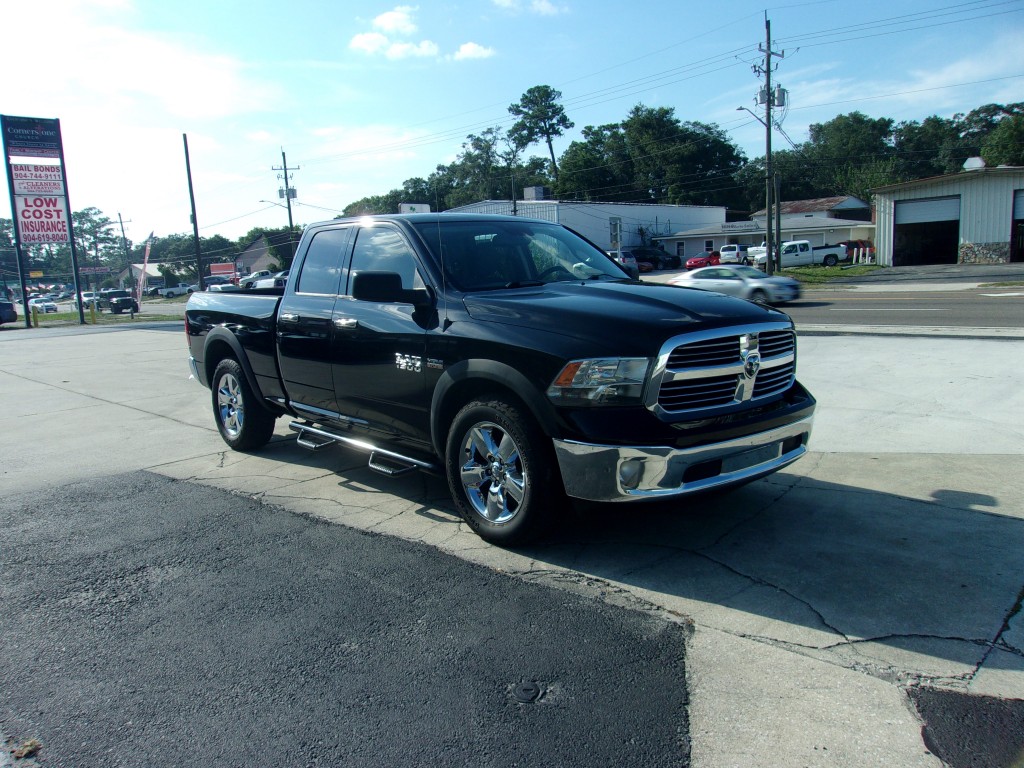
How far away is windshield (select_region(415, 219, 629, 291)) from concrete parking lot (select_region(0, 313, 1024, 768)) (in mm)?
1590

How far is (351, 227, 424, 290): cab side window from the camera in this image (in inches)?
201

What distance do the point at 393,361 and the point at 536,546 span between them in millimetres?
1525

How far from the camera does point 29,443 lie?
7.91 metres

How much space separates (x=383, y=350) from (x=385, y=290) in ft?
1.86

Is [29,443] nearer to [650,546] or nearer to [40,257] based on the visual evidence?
[650,546]

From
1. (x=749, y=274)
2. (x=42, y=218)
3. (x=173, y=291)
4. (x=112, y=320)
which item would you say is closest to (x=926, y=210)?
(x=749, y=274)

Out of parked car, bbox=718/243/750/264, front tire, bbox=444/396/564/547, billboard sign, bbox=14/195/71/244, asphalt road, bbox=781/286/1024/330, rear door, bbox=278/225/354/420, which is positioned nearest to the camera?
front tire, bbox=444/396/564/547

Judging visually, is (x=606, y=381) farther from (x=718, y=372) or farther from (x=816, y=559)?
(x=816, y=559)

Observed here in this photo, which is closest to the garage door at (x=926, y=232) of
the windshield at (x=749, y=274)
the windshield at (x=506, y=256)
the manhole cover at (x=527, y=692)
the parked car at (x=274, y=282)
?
the windshield at (x=749, y=274)

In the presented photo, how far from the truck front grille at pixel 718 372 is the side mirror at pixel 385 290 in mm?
1662

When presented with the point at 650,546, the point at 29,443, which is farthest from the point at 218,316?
the point at 650,546

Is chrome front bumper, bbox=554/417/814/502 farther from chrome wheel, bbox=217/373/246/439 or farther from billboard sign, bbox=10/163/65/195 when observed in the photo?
billboard sign, bbox=10/163/65/195

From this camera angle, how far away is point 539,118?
104688mm

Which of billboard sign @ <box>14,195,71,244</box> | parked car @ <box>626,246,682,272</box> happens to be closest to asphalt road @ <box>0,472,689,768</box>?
billboard sign @ <box>14,195,71,244</box>
